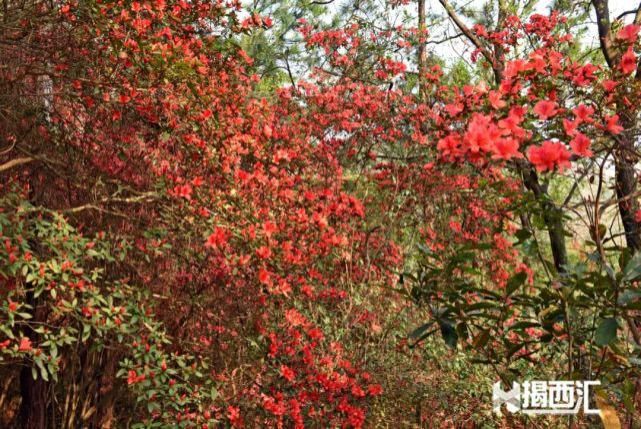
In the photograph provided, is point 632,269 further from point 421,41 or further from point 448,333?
point 421,41

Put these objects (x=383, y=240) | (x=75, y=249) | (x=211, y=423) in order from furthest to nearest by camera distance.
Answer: (x=383, y=240)
(x=211, y=423)
(x=75, y=249)

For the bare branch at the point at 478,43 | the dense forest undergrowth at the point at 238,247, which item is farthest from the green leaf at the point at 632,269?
the bare branch at the point at 478,43

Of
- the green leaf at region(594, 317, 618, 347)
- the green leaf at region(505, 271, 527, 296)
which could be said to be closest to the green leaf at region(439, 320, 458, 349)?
the green leaf at region(505, 271, 527, 296)

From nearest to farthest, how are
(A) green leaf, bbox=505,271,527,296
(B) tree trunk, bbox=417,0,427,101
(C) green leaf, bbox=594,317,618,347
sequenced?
(C) green leaf, bbox=594,317,618,347 → (A) green leaf, bbox=505,271,527,296 → (B) tree trunk, bbox=417,0,427,101

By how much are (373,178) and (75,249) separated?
3.47 meters

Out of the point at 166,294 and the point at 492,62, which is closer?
the point at 166,294

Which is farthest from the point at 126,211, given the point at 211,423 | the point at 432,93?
the point at 432,93

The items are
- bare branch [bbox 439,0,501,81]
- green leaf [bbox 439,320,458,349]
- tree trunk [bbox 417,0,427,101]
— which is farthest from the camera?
tree trunk [bbox 417,0,427,101]

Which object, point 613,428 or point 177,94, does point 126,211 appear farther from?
point 613,428

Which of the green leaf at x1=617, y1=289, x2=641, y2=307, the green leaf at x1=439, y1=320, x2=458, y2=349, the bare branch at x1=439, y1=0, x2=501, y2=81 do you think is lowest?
the green leaf at x1=439, y1=320, x2=458, y2=349

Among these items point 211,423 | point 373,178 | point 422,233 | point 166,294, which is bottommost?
point 211,423

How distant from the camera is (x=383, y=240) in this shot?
17.4ft

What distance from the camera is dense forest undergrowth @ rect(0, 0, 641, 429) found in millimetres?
2145

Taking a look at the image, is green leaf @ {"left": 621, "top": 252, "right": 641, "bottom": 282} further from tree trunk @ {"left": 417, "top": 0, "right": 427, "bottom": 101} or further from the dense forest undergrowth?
tree trunk @ {"left": 417, "top": 0, "right": 427, "bottom": 101}
